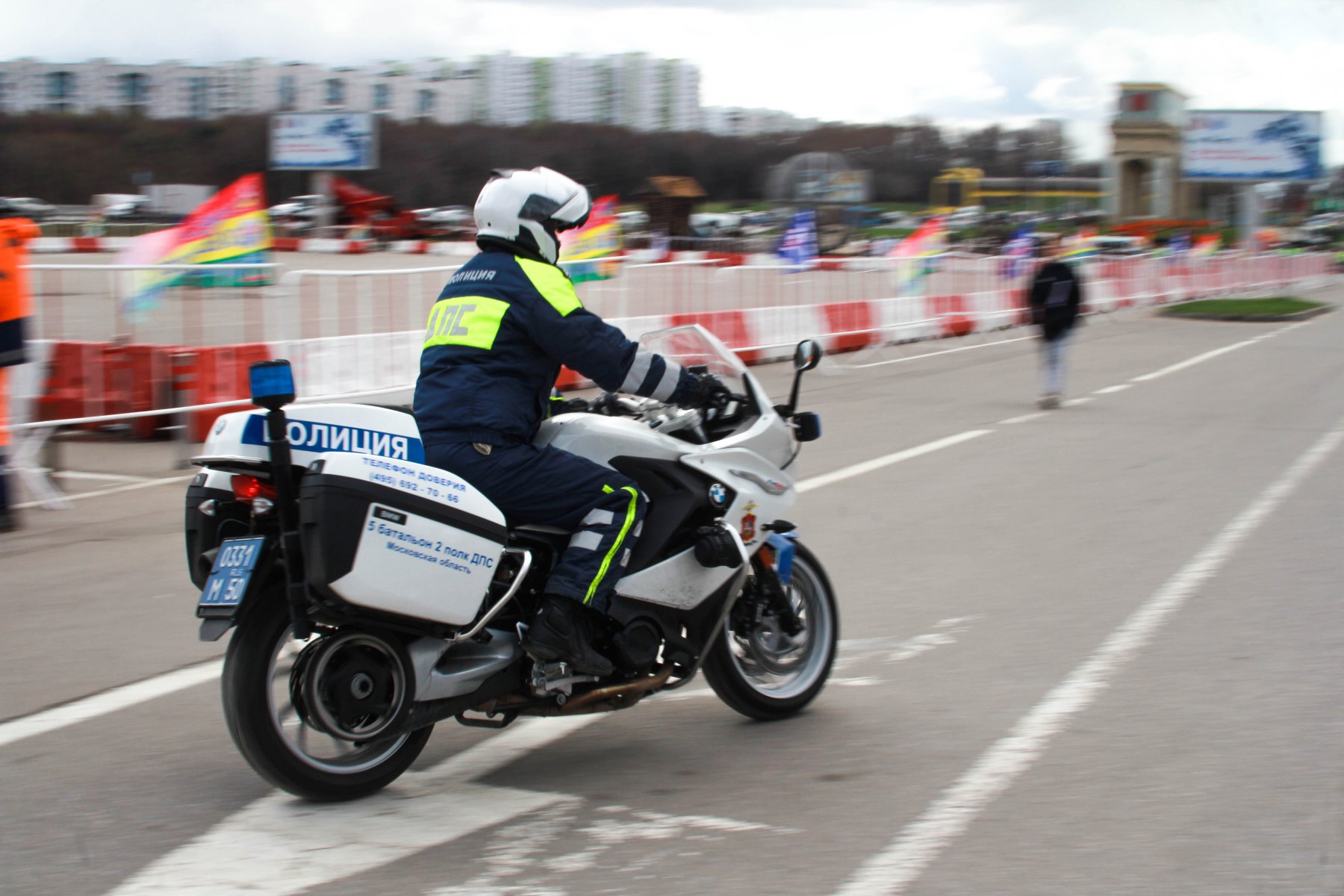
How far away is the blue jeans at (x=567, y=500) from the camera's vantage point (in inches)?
161

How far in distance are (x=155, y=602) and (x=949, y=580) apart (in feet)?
12.6

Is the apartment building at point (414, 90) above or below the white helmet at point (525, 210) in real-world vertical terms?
above

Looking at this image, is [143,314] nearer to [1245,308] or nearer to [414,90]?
[1245,308]

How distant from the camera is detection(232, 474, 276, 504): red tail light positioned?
3.82 meters

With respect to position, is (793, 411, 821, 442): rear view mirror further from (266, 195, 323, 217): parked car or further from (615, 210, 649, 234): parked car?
(615, 210, 649, 234): parked car

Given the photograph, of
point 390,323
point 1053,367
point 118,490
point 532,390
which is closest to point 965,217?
point 1053,367

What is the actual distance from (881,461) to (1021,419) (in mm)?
3397

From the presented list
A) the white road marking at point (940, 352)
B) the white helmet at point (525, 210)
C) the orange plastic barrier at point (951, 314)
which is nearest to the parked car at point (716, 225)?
the orange plastic barrier at point (951, 314)

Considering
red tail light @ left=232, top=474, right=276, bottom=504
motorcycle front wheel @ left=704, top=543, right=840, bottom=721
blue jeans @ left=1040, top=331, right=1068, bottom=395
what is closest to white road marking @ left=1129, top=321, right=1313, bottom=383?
blue jeans @ left=1040, top=331, right=1068, bottom=395

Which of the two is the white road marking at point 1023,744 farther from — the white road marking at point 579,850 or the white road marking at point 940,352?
the white road marking at point 940,352

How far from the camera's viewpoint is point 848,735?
188 inches

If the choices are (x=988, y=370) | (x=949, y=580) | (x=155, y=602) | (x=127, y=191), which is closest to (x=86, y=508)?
(x=155, y=602)

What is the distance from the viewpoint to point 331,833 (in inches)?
151

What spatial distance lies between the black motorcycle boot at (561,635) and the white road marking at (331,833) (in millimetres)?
401
